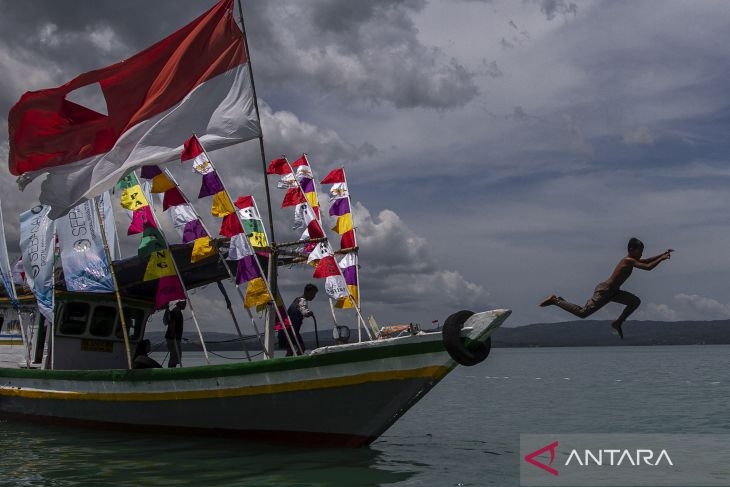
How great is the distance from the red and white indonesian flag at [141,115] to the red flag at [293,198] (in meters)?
3.13

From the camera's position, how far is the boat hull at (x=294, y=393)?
13953 mm

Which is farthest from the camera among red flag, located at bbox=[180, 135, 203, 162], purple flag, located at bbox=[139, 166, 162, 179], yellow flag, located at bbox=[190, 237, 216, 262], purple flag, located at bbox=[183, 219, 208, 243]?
purple flag, located at bbox=[139, 166, 162, 179]

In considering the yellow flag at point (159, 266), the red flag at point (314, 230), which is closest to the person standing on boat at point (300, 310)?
the red flag at point (314, 230)

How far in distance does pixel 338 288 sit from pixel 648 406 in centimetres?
1843

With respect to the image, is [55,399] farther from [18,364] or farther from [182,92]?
[182,92]

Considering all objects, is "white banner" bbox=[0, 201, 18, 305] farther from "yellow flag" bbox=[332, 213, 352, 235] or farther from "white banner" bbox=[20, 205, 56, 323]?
"yellow flag" bbox=[332, 213, 352, 235]

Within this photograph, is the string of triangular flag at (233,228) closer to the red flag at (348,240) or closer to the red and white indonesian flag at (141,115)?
the red and white indonesian flag at (141,115)

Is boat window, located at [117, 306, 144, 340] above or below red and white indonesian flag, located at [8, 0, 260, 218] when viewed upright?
below

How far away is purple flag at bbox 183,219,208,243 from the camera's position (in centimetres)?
1598

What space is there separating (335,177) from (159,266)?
6476 millimetres

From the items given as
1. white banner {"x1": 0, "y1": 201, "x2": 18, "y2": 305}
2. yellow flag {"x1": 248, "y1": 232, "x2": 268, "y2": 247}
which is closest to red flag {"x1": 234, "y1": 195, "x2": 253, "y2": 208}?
yellow flag {"x1": 248, "y1": 232, "x2": 268, "y2": 247}

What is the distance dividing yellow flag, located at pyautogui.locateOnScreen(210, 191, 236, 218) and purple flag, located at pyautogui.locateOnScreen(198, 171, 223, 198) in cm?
15

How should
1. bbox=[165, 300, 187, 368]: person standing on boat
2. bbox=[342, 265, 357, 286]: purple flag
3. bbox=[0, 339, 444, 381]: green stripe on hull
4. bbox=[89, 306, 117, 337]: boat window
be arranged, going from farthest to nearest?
bbox=[342, 265, 357, 286]: purple flag < bbox=[89, 306, 117, 337]: boat window < bbox=[165, 300, 187, 368]: person standing on boat < bbox=[0, 339, 444, 381]: green stripe on hull

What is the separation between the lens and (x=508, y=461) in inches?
605
